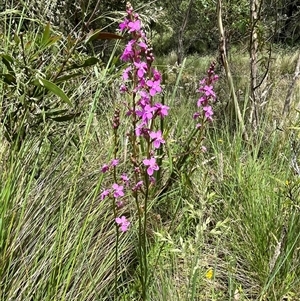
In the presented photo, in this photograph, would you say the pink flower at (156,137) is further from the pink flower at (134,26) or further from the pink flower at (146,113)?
the pink flower at (134,26)

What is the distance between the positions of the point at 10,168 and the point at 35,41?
663 mm

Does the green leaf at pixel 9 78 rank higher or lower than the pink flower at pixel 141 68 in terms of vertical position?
lower

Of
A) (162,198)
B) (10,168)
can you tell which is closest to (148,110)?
(10,168)

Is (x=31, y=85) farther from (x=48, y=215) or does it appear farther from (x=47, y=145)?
(x=48, y=215)

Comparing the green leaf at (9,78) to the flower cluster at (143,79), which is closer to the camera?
the flower cluster at (143,79)

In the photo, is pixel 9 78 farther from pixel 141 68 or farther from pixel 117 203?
pixel 141 68


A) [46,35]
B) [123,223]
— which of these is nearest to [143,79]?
[123,223]

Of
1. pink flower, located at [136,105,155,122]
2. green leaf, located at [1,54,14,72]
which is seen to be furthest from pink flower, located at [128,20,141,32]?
green leaf, located at [1,54,14,72]

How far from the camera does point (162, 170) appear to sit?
248cm

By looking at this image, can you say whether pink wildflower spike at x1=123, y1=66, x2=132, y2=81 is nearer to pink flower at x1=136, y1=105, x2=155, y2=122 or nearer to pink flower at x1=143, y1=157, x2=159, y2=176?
pink flower at x1=136, y1=105, x2=155, y2=122

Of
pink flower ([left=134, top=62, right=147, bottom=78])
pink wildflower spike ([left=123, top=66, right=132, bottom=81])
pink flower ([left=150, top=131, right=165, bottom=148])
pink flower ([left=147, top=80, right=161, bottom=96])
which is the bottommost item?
pink flower ([left=150, top=131, right=165, bottom=148])

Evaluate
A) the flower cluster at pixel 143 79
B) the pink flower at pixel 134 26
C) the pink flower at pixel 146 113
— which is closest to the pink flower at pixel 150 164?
the flower cluster at pixel 143 79

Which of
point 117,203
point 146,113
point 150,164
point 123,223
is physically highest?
point 146,113

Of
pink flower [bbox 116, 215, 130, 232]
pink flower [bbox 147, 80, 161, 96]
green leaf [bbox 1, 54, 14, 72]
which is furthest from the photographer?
green leaf [bbox 1, 54, 14, 72]
